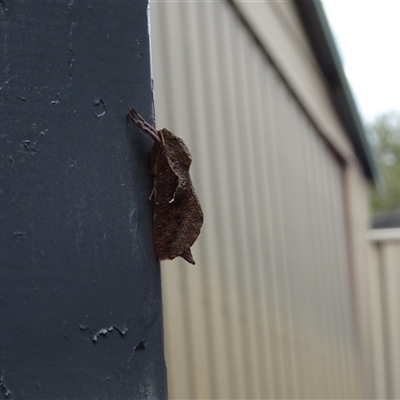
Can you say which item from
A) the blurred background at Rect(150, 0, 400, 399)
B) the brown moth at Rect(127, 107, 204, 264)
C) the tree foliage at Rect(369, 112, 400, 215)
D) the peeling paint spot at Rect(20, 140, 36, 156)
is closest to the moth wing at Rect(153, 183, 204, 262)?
the brown moth at Rect(127, 107, 204, 264)

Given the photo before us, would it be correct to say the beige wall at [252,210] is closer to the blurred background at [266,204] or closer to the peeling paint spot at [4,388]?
the blurred background at [266,204]

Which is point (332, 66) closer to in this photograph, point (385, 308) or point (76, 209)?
point (385, 308)

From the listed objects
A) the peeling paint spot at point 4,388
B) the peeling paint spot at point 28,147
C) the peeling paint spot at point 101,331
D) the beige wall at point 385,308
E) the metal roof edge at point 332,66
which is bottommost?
the beige wall at point 385,308

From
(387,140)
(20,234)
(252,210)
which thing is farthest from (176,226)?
(387,140)

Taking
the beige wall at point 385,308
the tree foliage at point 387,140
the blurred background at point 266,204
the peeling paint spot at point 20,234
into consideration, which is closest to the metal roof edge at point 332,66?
the blurred background at point 266,204

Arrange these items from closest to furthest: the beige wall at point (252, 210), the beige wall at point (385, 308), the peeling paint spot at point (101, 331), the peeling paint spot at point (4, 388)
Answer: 1. the peeling paint spot at point (4, 388)
2. the peeling paint spot at point (101, 331)
3. the beige wall at point (252, 210)
4. the beige wall at point (385, 308)

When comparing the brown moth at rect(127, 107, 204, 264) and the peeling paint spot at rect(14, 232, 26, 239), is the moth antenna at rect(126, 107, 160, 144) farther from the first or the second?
the peeling paint spot at rect(14, 232, 26, 239)

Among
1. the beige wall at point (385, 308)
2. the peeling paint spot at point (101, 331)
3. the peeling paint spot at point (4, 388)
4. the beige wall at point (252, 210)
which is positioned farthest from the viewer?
the beige wall at point (385, 308)
